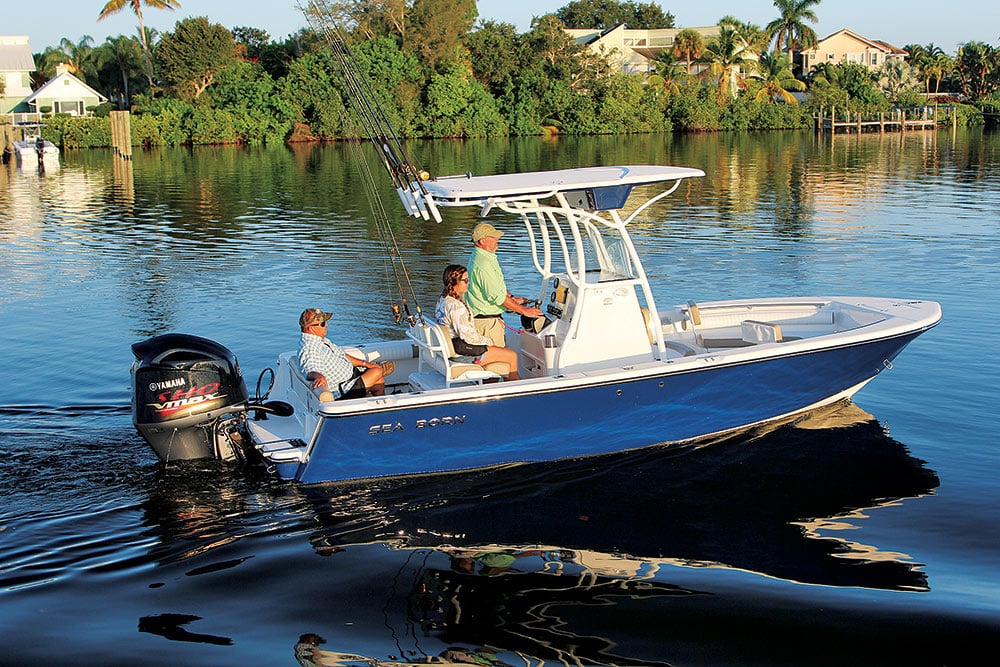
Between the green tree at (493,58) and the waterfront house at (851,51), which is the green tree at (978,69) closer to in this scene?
the waterfront house at (851,51)

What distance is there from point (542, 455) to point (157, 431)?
315 cm

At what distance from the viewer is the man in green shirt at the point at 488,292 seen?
9102mm

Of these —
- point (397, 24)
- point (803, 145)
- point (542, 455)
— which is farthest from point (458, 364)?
point (397, 24)

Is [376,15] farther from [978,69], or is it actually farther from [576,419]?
[576,419]

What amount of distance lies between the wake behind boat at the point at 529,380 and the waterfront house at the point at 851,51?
245 feet

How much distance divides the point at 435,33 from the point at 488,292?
57.1 m

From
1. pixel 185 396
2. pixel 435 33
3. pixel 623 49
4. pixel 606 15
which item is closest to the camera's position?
pixel 185 396

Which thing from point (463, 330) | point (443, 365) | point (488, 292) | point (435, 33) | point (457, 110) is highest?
point (435, 33)

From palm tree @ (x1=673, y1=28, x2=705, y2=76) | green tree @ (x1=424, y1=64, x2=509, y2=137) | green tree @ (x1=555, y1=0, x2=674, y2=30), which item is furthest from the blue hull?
green tree @ (x1=555, y1=0, x2=674, y2=30)

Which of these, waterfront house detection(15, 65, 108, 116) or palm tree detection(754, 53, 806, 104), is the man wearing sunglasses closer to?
waterfront house detection(15, 65, 108, 116)

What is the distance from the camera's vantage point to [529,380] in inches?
337

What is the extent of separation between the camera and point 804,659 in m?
5.98

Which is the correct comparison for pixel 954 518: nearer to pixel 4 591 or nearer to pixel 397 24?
pixel 4 591

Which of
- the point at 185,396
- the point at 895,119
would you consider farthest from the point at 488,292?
the point at 895,119
